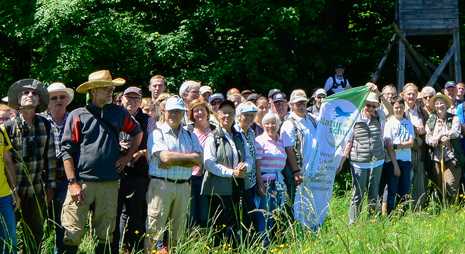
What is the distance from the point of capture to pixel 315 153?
9.20 meters

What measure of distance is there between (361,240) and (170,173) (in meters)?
2.21

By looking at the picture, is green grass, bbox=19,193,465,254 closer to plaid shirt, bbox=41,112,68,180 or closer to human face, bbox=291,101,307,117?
plaid shirt, bbox=41,112,68,180

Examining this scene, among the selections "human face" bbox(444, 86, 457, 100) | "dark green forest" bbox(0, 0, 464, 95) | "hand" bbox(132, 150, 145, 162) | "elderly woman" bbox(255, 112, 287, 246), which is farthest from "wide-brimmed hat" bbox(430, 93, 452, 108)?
"hand" bbox(132, 150, 145, 162)

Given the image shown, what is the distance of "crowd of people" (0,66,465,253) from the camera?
6930mm

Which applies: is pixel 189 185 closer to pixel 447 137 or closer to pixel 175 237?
pixel 175 237

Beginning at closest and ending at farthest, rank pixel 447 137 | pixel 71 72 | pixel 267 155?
pixel 267 155 → pixel 447 137 → pixel 71 72

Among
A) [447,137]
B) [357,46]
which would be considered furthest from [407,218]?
[357,46]

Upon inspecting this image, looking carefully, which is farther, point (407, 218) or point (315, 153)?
point (315, 153)

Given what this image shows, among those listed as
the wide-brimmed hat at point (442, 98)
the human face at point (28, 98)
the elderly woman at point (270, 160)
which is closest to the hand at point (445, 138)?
the wide-brimmed hat at point (442, 98)

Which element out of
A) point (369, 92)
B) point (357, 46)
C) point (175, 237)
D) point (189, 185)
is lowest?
point (175, 237)

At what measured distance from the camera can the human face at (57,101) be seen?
7857 mm

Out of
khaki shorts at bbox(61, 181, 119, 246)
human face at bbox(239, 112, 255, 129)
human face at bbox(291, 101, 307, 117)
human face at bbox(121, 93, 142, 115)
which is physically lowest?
khaki shorts at bbox(61, 181, 119, 246)

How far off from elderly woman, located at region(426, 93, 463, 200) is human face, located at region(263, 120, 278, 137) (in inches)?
145

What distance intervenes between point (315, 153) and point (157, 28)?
7.61m
